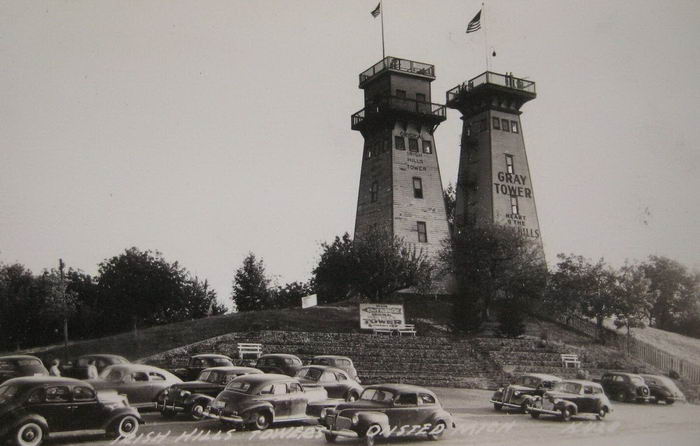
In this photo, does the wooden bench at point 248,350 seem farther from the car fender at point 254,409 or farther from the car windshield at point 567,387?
the car windshield at point 567,387

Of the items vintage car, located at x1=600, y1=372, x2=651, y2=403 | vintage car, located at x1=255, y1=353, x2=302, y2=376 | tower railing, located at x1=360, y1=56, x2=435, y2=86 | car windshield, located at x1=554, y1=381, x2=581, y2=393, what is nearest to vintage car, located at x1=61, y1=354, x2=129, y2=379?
vintage car, located at x1=255, y1=353, x2=302, y2=376

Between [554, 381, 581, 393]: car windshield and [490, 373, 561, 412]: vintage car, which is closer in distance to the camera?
[554, 381, 581, 393]: car windshield

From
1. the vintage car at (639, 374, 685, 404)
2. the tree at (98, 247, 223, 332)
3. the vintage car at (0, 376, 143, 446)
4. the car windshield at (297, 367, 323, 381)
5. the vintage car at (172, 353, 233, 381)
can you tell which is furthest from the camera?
the tree at (98, 247, 223, 332)

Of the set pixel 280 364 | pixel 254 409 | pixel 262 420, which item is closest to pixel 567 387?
pixel 280 364

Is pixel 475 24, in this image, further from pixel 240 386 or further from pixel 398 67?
pixel 240 386

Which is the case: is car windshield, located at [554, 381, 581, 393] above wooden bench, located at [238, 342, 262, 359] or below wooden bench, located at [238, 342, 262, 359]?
below

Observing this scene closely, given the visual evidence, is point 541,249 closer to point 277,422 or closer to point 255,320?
point 255,320

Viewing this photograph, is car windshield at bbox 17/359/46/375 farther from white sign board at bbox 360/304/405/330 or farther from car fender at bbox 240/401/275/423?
white sign board at bbox 360/304/405/330
